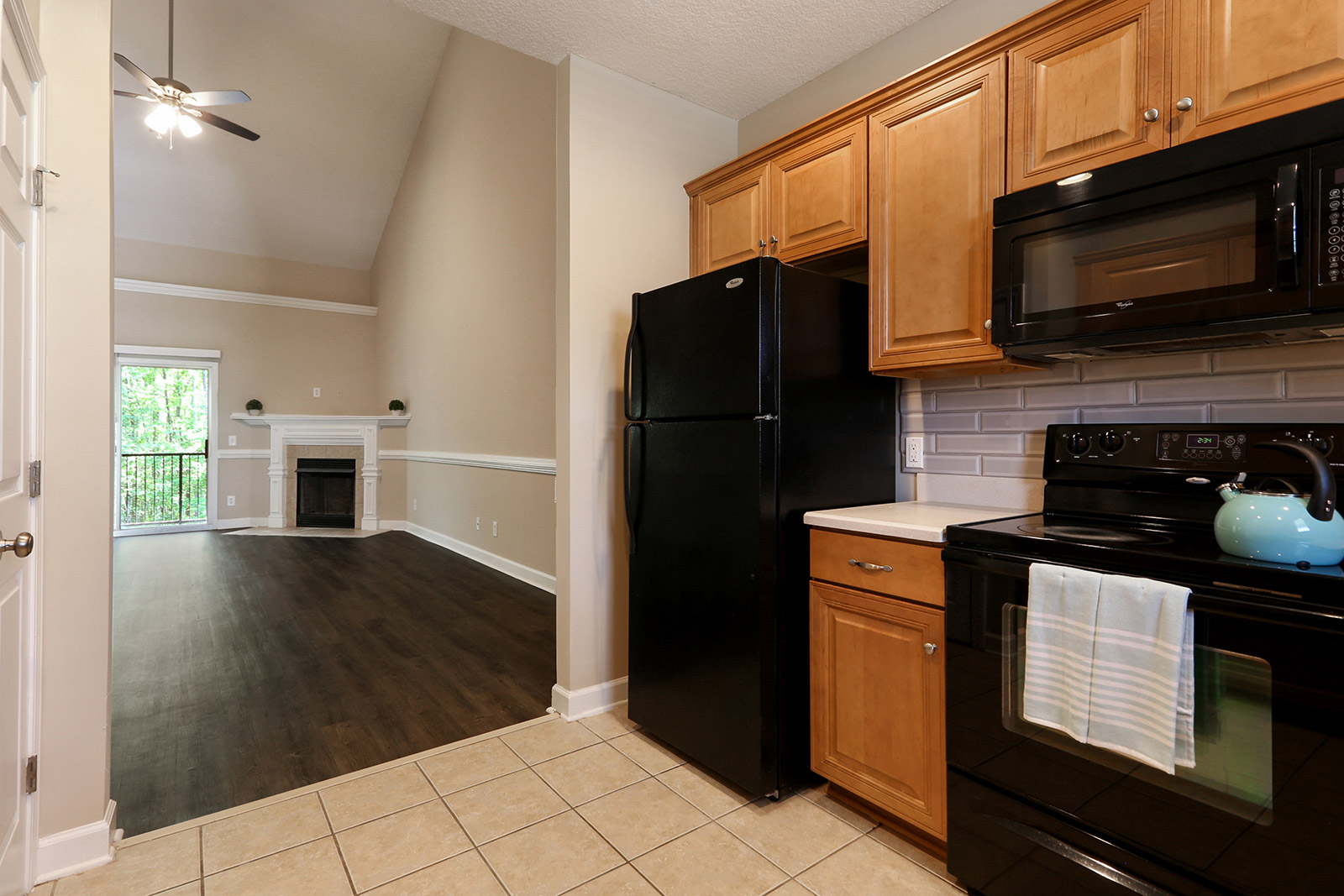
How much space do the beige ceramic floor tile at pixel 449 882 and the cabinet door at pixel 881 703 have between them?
0.97 m

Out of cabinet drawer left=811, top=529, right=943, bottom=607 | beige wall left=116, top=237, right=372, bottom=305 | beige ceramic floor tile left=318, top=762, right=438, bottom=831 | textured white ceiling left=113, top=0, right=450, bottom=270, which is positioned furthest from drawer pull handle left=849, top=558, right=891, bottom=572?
beige wall left=116, top=237, right=372, bottom=305

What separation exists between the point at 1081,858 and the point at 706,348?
5.26ft

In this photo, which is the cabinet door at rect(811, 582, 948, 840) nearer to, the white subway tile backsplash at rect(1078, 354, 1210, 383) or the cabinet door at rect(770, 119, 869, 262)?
the white subway tile backsplash at rect(1078, 354, 1210, 383)

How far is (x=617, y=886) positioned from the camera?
1651mm

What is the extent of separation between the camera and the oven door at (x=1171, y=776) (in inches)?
43.4

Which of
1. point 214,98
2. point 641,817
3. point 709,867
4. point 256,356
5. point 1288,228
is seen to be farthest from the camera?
point 256,356

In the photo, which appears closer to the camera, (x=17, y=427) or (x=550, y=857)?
(x=17, y=427)

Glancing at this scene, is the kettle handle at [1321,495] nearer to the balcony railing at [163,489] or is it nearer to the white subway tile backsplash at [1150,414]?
the white subway tile backsplash at [1150,414]

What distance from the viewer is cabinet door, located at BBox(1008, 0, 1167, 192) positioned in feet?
5.12

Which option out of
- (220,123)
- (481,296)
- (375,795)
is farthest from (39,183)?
(481,296)

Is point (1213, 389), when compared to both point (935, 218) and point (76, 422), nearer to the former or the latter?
point (935, 218)

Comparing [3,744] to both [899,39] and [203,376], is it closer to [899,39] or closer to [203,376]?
[899,39]

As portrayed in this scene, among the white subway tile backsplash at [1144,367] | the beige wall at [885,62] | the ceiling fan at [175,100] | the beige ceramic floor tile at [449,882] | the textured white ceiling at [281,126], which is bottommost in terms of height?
the beige ceramic floor tile at [449,882]

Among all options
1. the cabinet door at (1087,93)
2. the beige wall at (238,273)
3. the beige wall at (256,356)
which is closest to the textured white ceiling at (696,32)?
the cabinet door at (1087,93)
